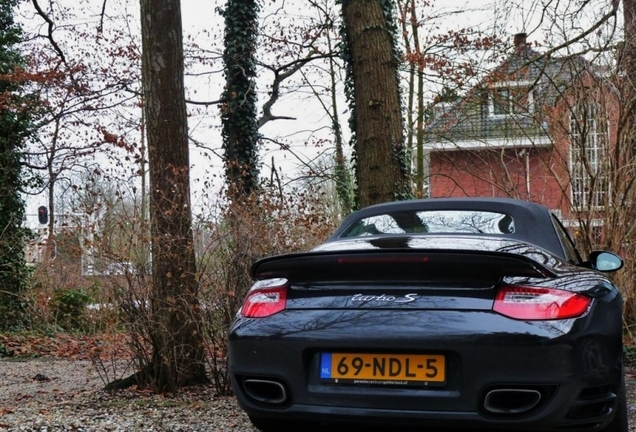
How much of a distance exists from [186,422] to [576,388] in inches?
104

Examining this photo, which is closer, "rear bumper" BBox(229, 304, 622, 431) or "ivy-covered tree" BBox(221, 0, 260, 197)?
"rear bumper" BBox(229, 304, 622, 431)

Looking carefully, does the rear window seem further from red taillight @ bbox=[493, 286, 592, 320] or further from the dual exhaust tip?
the dual exhaust tip

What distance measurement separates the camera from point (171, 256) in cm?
611

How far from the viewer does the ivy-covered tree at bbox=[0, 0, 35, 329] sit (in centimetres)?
1538

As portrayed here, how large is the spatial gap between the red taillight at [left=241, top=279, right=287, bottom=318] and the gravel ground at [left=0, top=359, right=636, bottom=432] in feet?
3.86

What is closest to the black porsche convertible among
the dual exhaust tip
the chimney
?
the dual exhaust tip

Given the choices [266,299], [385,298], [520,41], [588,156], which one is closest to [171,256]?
[266,299]

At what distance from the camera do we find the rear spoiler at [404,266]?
129 inches

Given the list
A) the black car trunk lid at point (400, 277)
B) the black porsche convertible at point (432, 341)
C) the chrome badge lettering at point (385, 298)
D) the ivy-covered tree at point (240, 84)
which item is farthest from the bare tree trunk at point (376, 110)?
the ivy-covered tree at point (240, 84)

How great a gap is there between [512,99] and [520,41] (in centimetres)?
226

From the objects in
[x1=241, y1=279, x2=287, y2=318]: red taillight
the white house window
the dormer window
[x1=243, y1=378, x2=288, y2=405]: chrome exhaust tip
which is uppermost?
the dormer window

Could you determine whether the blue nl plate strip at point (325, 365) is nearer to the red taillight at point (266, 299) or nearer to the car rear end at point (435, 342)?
the car rear end at point (435, 342)

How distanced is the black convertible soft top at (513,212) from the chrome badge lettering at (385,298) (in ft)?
3.84

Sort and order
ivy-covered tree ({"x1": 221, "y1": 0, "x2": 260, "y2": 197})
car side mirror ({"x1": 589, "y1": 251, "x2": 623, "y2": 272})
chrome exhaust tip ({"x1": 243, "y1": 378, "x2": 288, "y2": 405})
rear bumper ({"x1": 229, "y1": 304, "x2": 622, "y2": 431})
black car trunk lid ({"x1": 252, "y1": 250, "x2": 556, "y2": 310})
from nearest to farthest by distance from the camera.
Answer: rear bumper ({"x1": 229, "y1": 304, "x2": 622, "y2": 431}) < black car trunk lid ({"x1": 252, "y1": 250, "x2": 556, "y2": 310}) < chrome exhaust tip ({"x1": 243, "y1": 378, "x2": 288, "y2": 405}) < car side mirror ({"x1": 589, "y1": 251, "x2": 623, "y2": 272}) < ivy-covered tree ({"x1": 221, "y1": 0, "x2": 260, "y2": 197})
